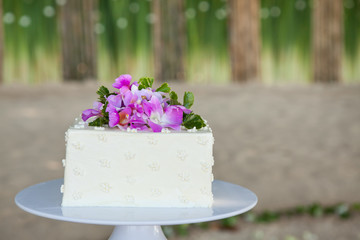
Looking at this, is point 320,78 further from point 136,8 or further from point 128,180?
point 128,180

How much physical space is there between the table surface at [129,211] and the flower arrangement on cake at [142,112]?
9.0 inches

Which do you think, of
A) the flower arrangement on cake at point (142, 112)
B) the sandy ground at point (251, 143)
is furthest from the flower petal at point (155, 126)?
the sandy ground at point (251, 143)

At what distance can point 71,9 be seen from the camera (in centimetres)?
424

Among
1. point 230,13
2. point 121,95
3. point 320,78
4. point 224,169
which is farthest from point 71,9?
point 121,95

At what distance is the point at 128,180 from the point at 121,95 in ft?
0.80

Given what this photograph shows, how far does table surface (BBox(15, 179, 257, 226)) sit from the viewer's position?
1.32 meters

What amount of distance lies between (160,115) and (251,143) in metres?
2.42

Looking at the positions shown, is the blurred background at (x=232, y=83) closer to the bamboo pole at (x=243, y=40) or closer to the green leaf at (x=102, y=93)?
the bamboo pole at (x=243, y=40)

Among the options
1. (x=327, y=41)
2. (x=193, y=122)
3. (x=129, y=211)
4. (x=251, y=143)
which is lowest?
(x=251, y=143)

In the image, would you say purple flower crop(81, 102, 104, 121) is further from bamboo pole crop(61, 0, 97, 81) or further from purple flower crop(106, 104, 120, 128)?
bamboo pole crop(61, 0, 97, 81)

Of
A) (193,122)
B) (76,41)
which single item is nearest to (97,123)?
(193,122)

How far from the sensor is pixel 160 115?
1533mm

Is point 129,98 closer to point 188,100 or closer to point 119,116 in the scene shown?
point 119,116

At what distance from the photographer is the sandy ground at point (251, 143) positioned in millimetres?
3291
